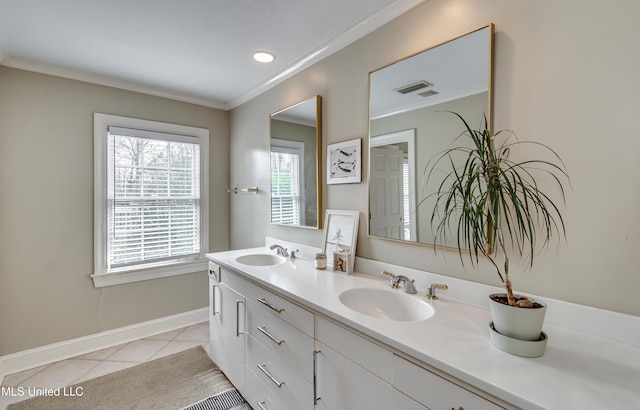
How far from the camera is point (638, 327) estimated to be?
0.90 m

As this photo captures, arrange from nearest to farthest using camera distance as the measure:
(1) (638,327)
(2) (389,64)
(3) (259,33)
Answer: (1) (638,327), (2) (389,64), (3) (259,33)

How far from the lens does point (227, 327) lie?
2082 millimetres

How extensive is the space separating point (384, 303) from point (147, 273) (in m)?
2.50

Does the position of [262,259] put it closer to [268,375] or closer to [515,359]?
[268,375]

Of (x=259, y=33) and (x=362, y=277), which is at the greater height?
(x=259, y=33)

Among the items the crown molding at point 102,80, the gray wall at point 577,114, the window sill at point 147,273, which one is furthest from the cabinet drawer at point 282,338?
the crown molding at point 102,80

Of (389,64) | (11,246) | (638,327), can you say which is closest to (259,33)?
(389,64)

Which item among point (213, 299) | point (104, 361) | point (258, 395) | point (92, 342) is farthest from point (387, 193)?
point (92, 342)

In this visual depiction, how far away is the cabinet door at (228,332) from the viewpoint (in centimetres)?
191

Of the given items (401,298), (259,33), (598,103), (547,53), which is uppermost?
(259,33)

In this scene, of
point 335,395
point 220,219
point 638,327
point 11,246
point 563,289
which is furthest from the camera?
point 220,219

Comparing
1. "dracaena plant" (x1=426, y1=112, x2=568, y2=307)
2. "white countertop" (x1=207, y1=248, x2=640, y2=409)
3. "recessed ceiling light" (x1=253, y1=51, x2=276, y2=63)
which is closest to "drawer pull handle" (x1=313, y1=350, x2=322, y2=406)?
"white countertop" (x1=207, y1=248, x2=640, y2=409)

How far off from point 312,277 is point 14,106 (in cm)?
272

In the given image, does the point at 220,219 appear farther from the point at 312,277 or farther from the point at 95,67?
the point at 312,277
